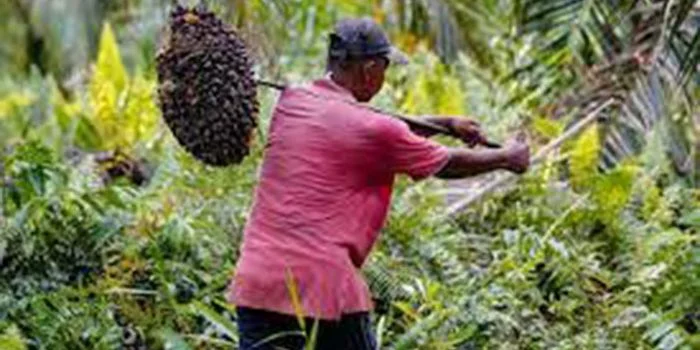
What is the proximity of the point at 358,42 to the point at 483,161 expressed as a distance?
0.61 metres

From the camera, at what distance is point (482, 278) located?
7.82 metres

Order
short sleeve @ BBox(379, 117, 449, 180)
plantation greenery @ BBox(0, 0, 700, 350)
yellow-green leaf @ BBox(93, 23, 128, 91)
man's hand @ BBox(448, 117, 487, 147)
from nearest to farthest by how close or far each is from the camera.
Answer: short sleeve @ BBox(379, 117, 449, 180) < man's hand @ BBox(448, 117, 487, 147) < plantation greenery @ BBox(0, 0, 700, 350) < yellow-green leaf @ BBox(93, 23, 128, 91)

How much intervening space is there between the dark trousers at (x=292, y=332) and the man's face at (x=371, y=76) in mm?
768

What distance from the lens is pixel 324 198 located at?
6.04 metres

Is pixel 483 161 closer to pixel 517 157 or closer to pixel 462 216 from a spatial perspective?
pixel 517 157

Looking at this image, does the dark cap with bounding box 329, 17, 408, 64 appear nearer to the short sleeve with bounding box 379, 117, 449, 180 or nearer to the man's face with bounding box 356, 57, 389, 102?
the man's face with bounding box 356, 57, 389, 102

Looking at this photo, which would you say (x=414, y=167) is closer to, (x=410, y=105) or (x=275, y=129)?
(x=275, y=129)

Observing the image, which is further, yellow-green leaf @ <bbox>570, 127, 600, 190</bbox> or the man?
yellow-green leaf @ <bbox>570, 127, 600, 190</bbox>

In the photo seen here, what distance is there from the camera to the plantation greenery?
734 cm

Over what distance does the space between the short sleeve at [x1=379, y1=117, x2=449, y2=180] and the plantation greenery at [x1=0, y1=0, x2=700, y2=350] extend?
3.57ft

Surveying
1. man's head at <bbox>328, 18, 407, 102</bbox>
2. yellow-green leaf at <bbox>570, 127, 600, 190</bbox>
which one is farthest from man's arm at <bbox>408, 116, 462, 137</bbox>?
yellow-green leaf at <bbox>570, 127, 600, 190</bbox>

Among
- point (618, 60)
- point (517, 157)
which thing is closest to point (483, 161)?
point (517, 157)

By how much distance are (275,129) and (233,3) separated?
4.80ft

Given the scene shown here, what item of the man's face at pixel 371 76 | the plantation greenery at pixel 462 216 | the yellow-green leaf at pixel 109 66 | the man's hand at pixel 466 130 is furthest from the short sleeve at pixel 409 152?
the yellow-green leaf at pixel 109 66
